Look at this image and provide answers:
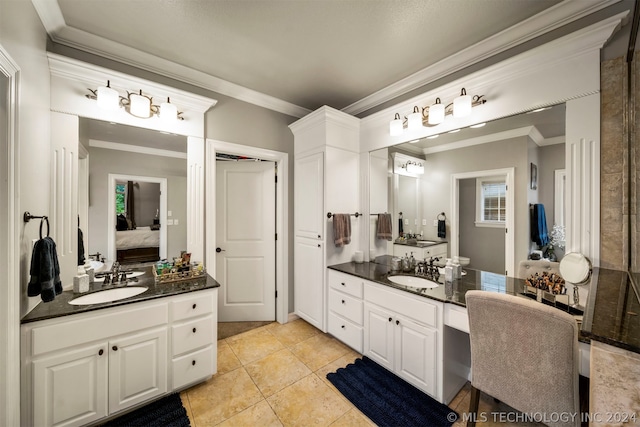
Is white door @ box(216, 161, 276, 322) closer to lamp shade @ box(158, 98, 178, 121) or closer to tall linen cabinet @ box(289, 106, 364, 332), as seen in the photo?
tall linen cabinet @ box(289, 106, 364, 332)

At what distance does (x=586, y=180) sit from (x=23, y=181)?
321 cm

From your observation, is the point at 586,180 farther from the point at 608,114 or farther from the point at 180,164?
the point at 180,164

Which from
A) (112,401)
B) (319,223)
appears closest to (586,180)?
(319,223)

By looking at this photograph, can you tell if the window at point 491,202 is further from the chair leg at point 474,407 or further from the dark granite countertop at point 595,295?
the chair leg at point 474,407

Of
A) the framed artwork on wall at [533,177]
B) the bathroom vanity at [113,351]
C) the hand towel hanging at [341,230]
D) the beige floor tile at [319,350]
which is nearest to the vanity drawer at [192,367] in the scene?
the bathroom vanity at [113,351]

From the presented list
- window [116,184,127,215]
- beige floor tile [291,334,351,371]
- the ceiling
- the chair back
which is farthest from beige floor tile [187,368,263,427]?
the ceiling

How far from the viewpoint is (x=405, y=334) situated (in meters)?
1.87

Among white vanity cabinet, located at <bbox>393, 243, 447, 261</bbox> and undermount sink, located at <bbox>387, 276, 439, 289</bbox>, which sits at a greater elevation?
white vanity cabinet, located at <bbox>393, 243, 447, 261</bbox>

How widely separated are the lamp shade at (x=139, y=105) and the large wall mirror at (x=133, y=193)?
0.19 meters

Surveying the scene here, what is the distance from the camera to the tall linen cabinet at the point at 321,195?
8.48 feet

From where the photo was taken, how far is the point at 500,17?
168 centimetres

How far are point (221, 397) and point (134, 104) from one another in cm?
230

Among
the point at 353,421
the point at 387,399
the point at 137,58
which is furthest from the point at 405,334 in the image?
the point at 137,58

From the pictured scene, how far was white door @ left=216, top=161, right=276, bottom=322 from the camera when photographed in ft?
9.61
